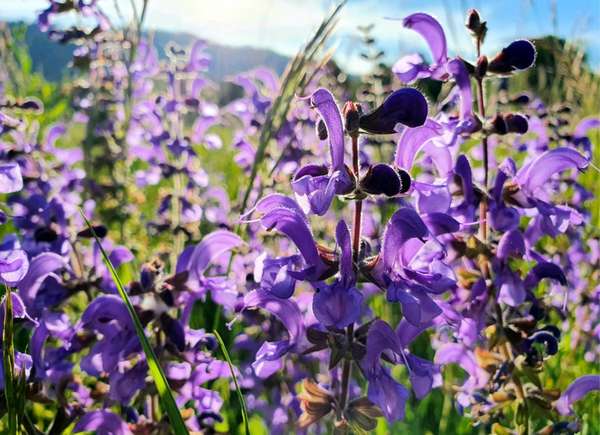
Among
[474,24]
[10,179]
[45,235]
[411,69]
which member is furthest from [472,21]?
[45,235]

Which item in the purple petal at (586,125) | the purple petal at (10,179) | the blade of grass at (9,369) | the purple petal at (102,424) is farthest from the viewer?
the purple petal at (586,125)

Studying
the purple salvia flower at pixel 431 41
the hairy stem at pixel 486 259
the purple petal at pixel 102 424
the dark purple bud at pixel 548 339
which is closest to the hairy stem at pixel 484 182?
the hairy stem at pixel 486 259

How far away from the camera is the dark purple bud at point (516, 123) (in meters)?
1.76

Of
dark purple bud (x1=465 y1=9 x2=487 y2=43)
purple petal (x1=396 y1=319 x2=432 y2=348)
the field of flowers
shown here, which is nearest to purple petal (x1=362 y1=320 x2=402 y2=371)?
the field of flowers

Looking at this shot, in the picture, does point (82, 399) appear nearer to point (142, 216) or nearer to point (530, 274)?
point (530, 274)

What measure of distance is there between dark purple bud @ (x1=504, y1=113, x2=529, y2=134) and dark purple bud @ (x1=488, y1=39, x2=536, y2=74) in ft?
0.37

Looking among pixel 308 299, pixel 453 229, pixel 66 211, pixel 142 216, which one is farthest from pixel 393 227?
pixel 142 216

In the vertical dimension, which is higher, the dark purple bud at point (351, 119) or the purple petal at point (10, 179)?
the dark purple bud at point (351, 119)

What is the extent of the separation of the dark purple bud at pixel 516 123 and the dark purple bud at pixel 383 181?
0.64 m

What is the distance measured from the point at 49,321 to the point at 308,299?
2.11 ft

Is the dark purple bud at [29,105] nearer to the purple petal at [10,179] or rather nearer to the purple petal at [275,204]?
the purple petal at [10,179]

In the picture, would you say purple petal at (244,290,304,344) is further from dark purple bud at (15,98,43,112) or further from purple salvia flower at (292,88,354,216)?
dark purple bud at (15,98,43,112)

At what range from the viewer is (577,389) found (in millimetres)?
1844

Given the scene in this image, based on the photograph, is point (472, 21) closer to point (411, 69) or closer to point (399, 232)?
point (411, 69)
